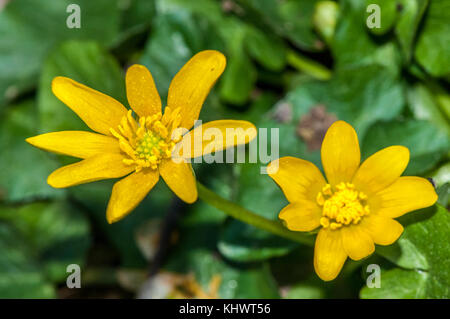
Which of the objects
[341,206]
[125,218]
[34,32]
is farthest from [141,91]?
[34,32]

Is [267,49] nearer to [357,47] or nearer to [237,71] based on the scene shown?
[237,71]

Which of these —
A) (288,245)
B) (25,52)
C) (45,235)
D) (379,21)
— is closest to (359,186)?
(288,245)

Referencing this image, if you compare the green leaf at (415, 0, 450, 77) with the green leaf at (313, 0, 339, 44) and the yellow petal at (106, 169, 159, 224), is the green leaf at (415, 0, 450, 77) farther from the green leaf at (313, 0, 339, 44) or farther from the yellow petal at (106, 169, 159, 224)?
the yellow petal at (106, 169, 159, 224)

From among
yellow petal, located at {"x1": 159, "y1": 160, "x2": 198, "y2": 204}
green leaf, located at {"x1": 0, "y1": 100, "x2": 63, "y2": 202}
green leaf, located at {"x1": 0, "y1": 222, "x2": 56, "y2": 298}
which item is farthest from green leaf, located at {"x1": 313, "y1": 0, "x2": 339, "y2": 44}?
green leaf, located at {"x1": 0, "y1": 222, "x2": 56, "y2": 298}

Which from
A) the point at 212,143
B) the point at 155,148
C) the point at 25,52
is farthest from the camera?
the point at 25,52

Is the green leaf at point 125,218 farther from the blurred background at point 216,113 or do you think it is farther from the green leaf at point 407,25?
the green leaf at point 407,25

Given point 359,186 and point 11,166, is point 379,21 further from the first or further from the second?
point 11,166
